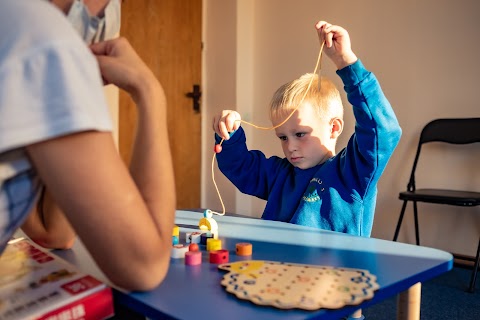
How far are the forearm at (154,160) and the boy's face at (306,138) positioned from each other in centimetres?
82

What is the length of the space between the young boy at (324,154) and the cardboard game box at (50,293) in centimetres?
76

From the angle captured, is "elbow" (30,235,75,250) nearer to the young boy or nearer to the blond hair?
the young boy

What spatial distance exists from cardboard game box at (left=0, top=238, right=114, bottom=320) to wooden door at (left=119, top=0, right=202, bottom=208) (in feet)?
8.65

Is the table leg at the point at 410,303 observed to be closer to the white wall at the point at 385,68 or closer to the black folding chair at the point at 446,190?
the black folding chair at the point at 446,190

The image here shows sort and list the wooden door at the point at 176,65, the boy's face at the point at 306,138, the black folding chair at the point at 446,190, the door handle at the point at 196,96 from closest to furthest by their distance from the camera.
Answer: the boy's face at the point at 306,138
the black folding chair at the point at 446,190
the wooden door at the point at 176,65
the door handle at the point at 196,96

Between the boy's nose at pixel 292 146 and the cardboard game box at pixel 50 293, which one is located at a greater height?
the boy's nose at pixel 292 146

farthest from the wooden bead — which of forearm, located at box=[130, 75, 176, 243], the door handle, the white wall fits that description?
the door handle

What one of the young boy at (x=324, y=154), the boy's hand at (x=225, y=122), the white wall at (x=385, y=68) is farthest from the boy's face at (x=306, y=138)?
the white wall at (x=385, y=68)

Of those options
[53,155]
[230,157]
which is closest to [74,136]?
[53,155]

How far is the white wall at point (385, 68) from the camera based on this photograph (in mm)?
2643

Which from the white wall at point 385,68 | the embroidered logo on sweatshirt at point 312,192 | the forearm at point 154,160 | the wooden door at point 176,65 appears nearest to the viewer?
the forearm at point 154,160

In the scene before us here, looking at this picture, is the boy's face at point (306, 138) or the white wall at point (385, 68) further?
the white wall at point (385, 68)

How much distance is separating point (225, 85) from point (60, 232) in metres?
3.06

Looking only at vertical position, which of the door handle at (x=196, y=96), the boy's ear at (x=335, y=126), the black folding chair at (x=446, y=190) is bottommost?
the black folding chair at (x=446, y=190)
